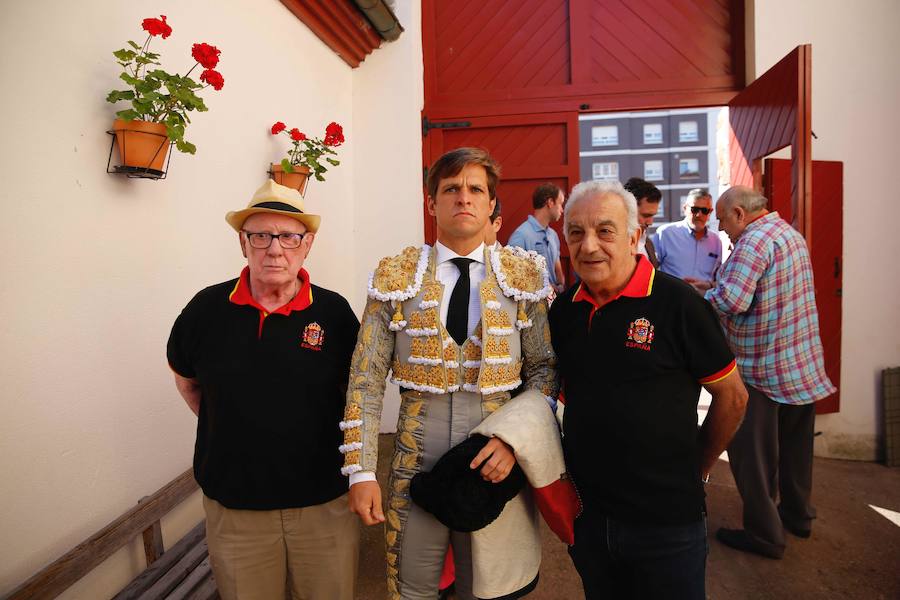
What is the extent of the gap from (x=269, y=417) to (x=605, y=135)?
44.0m

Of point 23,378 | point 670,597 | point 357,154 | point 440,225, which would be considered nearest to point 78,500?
point 23,378

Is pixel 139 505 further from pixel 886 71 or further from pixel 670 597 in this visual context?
pixel 886 71

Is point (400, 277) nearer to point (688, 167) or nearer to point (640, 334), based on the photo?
point (640, 334)

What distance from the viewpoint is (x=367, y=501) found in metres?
1.63

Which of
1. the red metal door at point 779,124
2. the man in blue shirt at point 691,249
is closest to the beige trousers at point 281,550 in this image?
the red metal door at point 779,124

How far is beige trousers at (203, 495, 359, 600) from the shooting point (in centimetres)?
180

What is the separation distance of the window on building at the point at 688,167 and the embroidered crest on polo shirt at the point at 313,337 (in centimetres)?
→ 4333

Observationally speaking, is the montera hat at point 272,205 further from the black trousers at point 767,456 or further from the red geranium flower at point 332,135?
the black trousers at point 767,456

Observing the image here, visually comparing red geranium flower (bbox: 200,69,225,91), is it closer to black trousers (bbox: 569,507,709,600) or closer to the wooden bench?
the wooden bench

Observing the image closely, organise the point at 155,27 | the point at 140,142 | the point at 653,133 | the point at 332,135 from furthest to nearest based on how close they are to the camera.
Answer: the point at 653,133
the point at 332,135
the point at 140,142
the point at 155,27

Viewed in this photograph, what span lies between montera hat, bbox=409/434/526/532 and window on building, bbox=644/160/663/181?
42902mm

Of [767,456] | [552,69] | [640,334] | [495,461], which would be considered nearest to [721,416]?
[640,334]

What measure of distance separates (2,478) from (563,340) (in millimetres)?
1882

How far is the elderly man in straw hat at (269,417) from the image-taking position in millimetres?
1771
